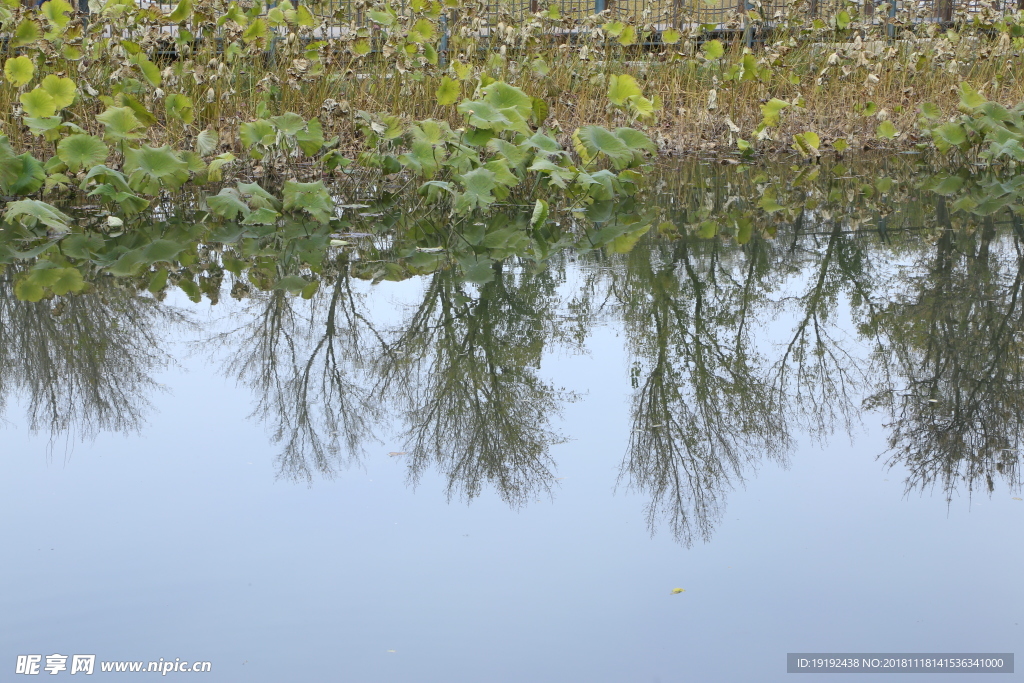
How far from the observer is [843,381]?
292 cm

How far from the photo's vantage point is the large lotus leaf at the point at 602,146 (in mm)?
5074

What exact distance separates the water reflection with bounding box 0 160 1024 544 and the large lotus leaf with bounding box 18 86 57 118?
92cm

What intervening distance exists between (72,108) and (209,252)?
2.30 metres

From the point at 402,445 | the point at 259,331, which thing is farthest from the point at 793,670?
the point at 259,331

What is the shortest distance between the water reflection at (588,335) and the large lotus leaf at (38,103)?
0.92 meters

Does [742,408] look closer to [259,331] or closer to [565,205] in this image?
[259,331]

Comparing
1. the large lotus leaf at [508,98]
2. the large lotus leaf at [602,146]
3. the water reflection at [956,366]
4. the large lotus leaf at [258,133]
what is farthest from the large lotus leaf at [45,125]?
the water reflection at [956,366]

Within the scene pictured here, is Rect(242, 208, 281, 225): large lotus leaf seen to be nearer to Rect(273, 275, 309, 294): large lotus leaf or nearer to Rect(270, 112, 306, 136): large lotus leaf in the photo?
Rect(270, 112, 306, 136): large lotus leaf

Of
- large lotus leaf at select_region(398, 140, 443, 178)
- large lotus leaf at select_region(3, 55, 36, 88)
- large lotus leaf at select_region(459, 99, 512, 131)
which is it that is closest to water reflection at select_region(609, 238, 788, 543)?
large lotus leaf at select_region(459, 99, 512, 131)

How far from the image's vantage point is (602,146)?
5.11 m

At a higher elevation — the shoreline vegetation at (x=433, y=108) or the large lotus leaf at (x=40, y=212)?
the shoreline vegetation at (x=433, y=108)

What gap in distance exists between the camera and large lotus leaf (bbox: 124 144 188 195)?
479cm

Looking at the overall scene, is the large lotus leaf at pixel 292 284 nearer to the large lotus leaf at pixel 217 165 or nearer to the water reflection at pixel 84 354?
the water reflection at pixel 84 354

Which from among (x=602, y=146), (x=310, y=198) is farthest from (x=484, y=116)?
(x=310, y=198)
